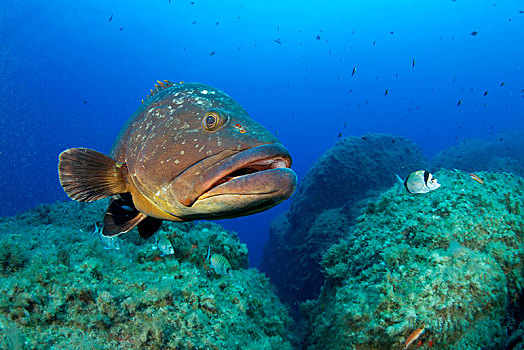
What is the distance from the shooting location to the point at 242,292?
3953mm

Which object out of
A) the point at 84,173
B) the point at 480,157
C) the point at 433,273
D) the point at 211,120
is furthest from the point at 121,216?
the point at 480,157

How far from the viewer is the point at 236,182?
165 centimetres

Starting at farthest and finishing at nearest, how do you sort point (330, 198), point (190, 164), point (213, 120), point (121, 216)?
point (330, 198)
point (121, 216)
point (213, 120)
point (190, 164)

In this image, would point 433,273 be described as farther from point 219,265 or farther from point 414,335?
point 219,265

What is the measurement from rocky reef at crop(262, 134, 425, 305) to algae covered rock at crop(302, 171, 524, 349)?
16.2ft

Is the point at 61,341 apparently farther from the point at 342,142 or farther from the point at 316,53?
the point at 316,53

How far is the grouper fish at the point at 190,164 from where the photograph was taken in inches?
66.9

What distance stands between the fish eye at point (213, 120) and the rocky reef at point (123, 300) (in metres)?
2.12

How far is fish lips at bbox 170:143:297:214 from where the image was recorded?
5.37 feet

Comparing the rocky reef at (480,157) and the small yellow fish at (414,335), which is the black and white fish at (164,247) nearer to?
the small yellow fish at (414,335)

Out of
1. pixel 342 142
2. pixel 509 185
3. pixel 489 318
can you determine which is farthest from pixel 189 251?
pixel 342 142

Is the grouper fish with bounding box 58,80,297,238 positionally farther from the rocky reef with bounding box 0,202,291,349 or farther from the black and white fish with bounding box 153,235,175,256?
the black and white fish with bounding box 153,235,175,256

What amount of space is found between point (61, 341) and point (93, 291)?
585mm

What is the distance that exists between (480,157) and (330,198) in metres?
11.8
